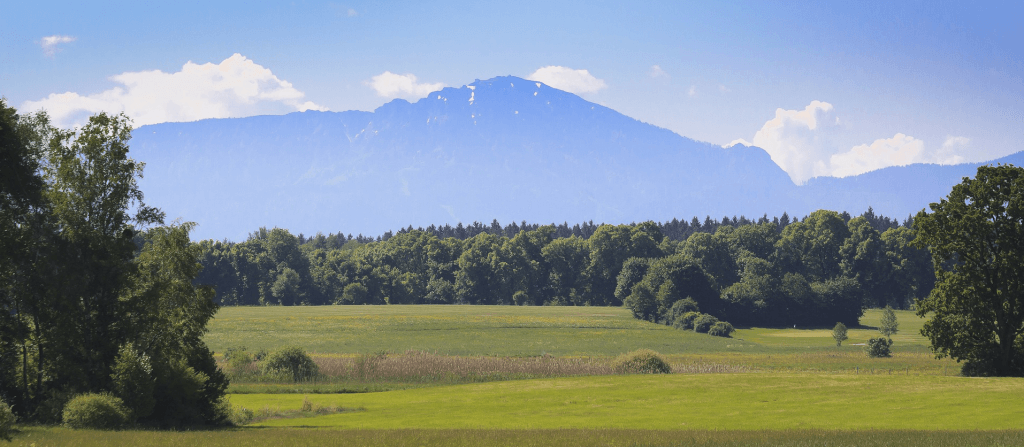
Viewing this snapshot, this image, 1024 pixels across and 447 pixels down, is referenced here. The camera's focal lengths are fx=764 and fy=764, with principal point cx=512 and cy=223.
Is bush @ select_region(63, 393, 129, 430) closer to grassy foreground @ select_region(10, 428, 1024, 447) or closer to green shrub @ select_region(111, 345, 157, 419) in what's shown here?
green shrub @ select_region(111, 345, 157, 419)

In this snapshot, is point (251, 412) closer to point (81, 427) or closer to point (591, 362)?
point (81, 427)

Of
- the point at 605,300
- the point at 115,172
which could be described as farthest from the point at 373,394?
the point at 605,300

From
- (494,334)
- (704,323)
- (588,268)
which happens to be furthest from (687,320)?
(588,268)

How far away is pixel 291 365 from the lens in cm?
6006

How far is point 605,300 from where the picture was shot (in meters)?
185

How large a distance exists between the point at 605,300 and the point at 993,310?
13272cm

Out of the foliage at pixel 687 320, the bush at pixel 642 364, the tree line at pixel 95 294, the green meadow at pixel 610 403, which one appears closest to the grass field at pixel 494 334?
the green meadow at pixel 610 403

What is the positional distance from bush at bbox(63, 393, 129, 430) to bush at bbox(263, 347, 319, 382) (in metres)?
25.9

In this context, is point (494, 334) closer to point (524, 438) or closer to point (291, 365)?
point (291, 365)

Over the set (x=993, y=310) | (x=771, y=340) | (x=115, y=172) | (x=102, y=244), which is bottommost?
(x=771, y=340)

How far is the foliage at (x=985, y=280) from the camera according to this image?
2067 inches

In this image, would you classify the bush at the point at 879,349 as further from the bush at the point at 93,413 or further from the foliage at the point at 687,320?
the bush at the point at 93,413

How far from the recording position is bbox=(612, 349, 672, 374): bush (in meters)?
63.8

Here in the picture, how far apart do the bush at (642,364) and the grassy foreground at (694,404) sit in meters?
7.15
